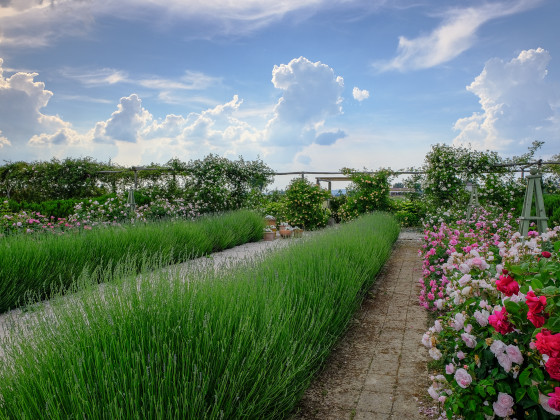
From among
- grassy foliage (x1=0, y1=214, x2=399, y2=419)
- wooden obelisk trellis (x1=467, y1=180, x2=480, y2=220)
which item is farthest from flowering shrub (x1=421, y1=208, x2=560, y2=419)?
wooden obelisk trellis (x1=467, y1=180, x2=480, y2=220)

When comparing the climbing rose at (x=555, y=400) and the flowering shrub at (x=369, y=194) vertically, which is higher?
the flowering shrub at (x=369, y=194)

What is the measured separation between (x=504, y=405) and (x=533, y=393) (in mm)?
150

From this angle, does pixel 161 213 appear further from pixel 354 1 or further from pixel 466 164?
pixel 466 164

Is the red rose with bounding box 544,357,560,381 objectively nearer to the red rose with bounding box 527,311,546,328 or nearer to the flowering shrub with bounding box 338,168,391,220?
the red rose with bounding box 527,311,546,328

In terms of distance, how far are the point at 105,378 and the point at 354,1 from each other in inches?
258

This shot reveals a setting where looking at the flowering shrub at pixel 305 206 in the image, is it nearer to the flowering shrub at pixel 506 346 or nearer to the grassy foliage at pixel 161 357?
the grassy foliage at pixel 161 357

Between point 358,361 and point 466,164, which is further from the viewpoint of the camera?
point 466,164

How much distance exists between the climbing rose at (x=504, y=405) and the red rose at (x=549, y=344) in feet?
1.24

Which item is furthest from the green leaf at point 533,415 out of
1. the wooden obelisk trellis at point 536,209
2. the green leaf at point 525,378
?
the wooden obelisk trellis at point 536,209

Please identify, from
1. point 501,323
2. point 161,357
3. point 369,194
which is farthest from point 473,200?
point 161,357

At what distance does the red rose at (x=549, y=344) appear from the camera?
143 cm

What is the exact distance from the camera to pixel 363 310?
4.36 m

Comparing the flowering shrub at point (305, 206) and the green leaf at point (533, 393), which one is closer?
the green leaf at point (533, 393)

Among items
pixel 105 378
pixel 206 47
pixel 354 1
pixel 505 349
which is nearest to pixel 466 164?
pixel 354 1
